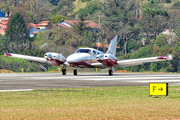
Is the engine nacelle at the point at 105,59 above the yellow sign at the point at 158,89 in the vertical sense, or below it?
above

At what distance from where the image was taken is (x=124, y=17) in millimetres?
122062

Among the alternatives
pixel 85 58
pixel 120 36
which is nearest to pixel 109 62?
pixel 85 58

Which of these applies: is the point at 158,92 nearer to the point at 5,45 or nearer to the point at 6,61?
the point at 6,61

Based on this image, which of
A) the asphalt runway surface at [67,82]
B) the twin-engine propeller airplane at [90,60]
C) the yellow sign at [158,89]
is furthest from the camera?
the twin-engine propeller airplane at [90,60]

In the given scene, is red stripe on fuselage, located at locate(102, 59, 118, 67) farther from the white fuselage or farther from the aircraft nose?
the aircraft nose

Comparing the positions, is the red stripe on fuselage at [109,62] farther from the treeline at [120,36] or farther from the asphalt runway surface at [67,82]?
the treeline at [120,36]

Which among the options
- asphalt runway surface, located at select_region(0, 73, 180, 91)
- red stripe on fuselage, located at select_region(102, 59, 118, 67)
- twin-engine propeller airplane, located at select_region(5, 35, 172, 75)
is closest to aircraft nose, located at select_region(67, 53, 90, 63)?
twin-engine propeller airplane, located at select_region(5, 35, 172, 75)

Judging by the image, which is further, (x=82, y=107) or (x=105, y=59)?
(x=105, y=59)

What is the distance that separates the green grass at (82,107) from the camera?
13.2 metres

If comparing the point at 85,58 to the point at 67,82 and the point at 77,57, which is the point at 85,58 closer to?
the point at 77,57

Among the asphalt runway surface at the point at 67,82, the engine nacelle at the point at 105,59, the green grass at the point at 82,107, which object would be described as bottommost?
the green grass at the point at 82,107

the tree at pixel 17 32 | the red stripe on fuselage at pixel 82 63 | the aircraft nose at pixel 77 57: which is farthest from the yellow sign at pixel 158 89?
the tree at pixel 17 32

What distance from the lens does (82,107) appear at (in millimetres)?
15055

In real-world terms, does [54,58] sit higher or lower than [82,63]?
higher
